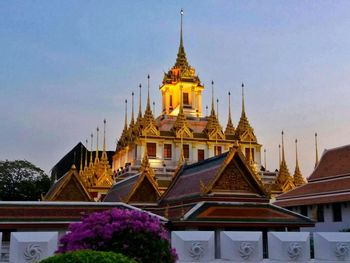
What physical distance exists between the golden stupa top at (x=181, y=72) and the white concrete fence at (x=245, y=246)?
1741 inches

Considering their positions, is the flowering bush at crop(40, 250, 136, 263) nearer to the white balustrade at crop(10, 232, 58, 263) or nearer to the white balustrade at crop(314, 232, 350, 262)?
the white balustrade at crop(10, 232, 58, 263)

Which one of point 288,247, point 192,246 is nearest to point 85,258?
point 192,246

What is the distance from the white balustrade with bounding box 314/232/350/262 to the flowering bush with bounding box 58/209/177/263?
592 centimetres

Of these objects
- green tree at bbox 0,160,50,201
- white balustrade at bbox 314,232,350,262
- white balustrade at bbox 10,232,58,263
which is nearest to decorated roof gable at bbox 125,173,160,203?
white balustrade at bbox 314,232,350,262

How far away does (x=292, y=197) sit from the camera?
33.9 meters

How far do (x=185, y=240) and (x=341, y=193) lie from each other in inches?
704

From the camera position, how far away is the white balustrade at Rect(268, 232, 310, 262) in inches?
568

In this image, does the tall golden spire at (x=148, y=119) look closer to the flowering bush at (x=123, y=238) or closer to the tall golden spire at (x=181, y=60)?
the tall golden spire at (x=181, y=60)

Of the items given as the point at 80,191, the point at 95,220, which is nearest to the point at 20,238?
the point at 95,220

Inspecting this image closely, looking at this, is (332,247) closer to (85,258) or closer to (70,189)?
(85,258)

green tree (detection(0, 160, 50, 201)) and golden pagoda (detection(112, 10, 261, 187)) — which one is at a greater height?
golden pagoda (detection(112, 10, 261, 187))

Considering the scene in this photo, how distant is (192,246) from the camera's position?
45.5 ft

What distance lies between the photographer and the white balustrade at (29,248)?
12.8m

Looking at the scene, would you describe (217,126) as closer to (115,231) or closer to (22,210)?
(22,210)
